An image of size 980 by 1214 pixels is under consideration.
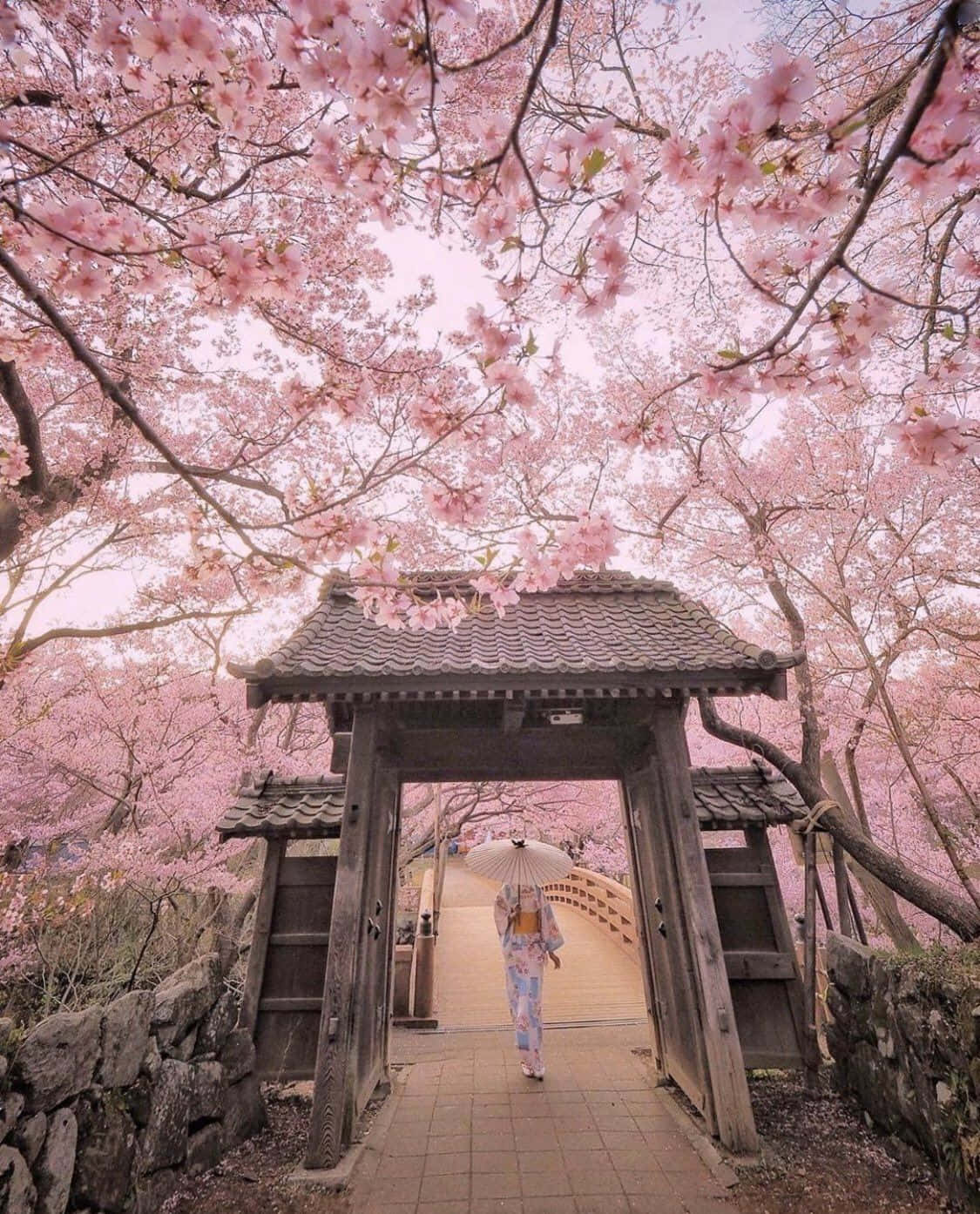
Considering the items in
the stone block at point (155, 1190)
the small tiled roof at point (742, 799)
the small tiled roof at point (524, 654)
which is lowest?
the stone block at point (155, 1190)

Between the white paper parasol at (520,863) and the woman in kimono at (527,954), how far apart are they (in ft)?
0.52

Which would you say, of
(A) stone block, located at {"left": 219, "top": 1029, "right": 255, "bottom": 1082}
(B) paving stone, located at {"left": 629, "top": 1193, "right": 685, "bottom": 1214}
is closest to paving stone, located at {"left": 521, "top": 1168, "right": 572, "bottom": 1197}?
(B) paving stone, located at {"left": 629, "top": 1193, "right": 685, "bottom": 1214}

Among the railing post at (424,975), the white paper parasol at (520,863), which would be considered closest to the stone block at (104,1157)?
the white paper parasol at (520,863)

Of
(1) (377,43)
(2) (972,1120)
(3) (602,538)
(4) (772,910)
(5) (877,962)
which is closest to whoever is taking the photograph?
(1) (377,43)

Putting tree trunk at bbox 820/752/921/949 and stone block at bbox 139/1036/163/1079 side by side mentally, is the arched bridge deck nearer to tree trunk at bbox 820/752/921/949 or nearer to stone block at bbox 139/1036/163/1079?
tree trunk at bbox 820/752/921/949

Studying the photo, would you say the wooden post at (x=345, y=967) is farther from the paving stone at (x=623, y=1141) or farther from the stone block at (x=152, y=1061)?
the paving stone at (x=623, y=1141)

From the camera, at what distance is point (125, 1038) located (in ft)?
10.8

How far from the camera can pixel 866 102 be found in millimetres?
1492

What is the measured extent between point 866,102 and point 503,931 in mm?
6982

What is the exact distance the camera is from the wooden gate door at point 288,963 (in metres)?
5.10

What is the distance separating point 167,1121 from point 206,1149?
648 millimetres

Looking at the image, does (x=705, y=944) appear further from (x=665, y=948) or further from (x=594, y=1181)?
(x=594, y=1181)

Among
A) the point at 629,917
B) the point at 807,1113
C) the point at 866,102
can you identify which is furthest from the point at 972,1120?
the point at 629,917

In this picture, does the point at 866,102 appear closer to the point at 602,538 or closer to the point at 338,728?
the point at 602,538
